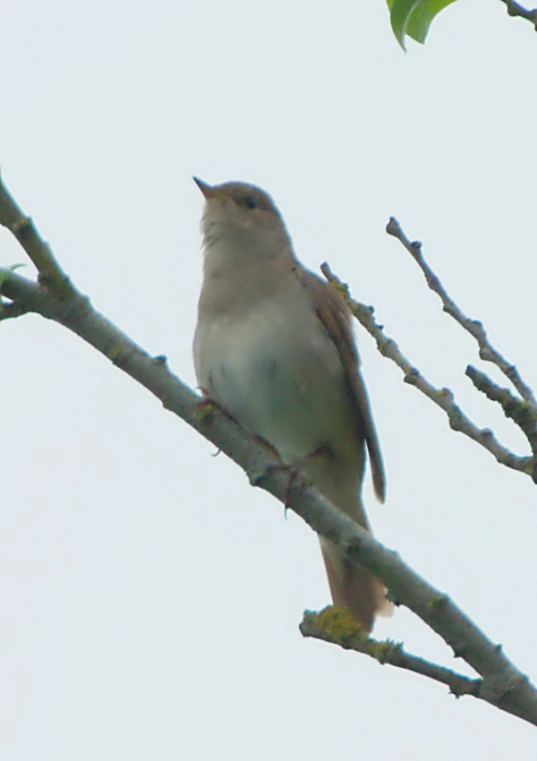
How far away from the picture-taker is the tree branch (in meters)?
2.59

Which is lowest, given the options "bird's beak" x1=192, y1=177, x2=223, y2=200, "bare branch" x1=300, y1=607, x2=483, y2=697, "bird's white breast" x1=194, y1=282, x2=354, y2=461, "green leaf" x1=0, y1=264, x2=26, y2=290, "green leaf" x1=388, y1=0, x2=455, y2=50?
"bare branch" x1=300, y1=607, x2=483, y2=697

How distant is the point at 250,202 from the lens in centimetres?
625

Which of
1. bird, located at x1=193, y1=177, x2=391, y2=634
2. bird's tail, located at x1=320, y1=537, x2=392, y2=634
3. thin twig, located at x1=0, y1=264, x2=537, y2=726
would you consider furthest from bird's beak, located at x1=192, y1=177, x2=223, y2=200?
thin twig, located at x1=0, y1=264, x2=537, y2=726

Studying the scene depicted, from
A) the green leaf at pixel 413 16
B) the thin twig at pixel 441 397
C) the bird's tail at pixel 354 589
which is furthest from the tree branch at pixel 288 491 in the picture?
the bird's tail at pixel 354 589

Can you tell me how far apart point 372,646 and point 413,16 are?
160 cm

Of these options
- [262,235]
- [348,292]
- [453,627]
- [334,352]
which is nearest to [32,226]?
[348,292]

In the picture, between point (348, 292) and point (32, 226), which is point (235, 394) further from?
point (32, 226)

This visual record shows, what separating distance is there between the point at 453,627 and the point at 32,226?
1461mm

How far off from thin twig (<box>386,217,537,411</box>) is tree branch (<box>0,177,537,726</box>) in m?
0.59

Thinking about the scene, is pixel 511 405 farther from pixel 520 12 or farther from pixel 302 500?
pixel 520 12

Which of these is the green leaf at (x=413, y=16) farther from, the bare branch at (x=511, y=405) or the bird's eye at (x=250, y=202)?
the bird's eye at (x=250, y=202)

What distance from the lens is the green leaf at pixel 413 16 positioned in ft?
8.37

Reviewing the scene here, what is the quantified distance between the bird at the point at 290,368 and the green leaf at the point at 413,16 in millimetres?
2628

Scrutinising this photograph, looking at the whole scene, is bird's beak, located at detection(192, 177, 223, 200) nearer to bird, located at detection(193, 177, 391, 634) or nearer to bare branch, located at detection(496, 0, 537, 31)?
bird, located at detection(193, 177, 391, 634)
